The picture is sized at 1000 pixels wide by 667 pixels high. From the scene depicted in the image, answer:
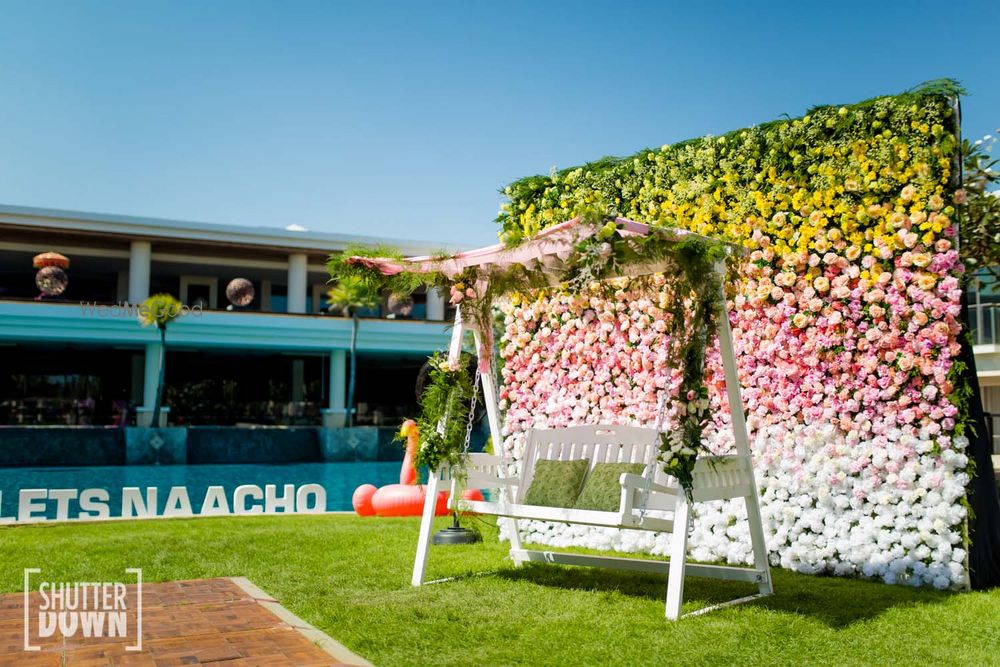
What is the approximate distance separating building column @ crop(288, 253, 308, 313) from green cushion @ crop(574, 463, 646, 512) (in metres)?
21.8

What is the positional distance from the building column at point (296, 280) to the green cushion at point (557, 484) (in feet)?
70.2

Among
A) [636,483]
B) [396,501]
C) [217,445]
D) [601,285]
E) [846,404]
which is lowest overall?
[217,445]

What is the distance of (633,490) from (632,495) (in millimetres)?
27

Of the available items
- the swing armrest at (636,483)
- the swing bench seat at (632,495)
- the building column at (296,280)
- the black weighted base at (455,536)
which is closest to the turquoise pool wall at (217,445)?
the building column at (296,280)

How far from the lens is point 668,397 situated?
16.0 feet

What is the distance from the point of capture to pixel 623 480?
179 inches

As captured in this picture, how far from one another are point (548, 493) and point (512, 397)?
2.10 meters

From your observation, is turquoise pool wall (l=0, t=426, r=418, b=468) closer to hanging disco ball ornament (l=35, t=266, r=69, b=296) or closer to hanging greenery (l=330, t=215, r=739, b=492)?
hanging disco ball ornament (l=35, t=266, r=69, b=296)

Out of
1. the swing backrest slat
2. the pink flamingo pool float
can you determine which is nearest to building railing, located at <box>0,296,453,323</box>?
the pink flamingo pool float

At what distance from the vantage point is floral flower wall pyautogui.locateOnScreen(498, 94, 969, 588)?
5246 mm

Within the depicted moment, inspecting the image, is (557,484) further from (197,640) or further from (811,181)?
(811,181)

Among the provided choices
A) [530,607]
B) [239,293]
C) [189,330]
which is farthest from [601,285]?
[239,293]

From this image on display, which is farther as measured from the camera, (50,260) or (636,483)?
(50,260)

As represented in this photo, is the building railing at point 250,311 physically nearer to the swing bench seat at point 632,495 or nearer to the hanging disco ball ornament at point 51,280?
the hanging disco ball ornament at point 51,280
